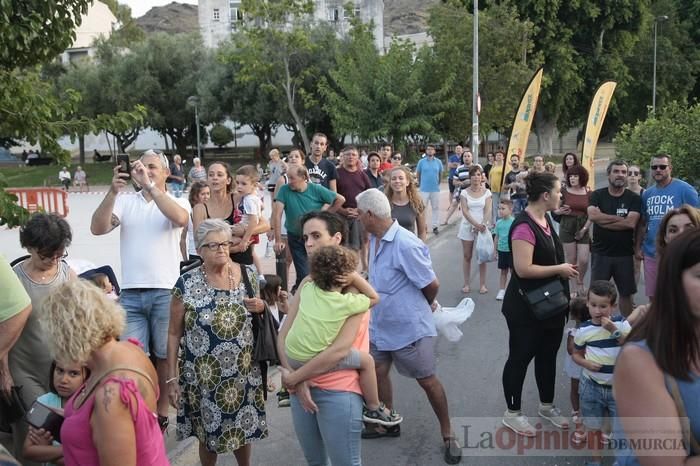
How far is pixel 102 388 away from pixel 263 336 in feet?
4.86

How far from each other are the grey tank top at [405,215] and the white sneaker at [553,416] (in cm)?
298

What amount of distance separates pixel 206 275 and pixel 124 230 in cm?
130

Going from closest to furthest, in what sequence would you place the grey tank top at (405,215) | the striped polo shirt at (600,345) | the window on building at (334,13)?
the striped polo shirt at (600,345) → the grey tank top at (405,215) → the window on building at (334,13)

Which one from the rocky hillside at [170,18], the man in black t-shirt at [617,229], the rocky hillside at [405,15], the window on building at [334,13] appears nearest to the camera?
the man in black t-shirt at [617,229]

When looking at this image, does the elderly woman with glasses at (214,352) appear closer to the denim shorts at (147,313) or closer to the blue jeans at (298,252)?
the denim shorts at (147,313)

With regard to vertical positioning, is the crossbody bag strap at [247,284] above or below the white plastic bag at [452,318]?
above

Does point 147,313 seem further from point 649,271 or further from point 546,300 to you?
point 649,271

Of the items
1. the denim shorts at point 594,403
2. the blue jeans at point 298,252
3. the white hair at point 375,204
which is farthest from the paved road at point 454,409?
the blue jeans at point 298,252

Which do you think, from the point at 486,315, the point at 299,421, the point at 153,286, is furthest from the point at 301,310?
the point at 486,315

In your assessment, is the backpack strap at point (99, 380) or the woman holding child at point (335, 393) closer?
the backpack strap at point (99, 380)

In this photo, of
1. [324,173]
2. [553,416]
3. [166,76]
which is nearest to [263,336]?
[553,416]

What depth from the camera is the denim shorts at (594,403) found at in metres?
4.14

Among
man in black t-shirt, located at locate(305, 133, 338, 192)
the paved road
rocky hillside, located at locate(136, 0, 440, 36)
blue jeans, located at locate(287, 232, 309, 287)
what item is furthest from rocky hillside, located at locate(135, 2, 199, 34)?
the paved road

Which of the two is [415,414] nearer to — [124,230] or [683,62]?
[124,230]
